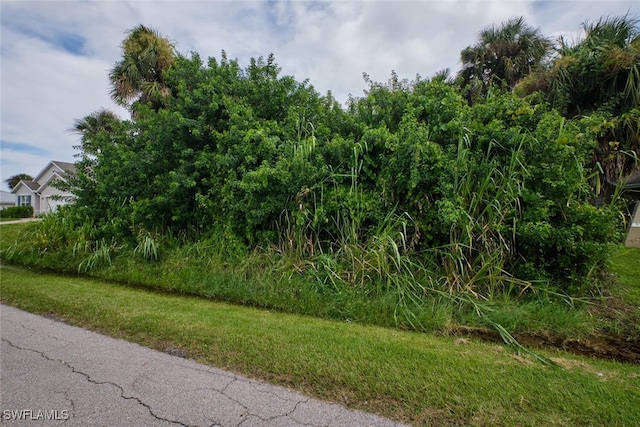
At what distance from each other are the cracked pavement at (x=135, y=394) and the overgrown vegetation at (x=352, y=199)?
5.42ft

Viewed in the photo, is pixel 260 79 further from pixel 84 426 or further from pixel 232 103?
pixel 84 426

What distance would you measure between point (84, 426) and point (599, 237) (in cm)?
563

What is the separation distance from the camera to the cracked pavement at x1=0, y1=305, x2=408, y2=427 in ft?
5.84

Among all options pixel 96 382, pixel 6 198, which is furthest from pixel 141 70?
pixel 6 198

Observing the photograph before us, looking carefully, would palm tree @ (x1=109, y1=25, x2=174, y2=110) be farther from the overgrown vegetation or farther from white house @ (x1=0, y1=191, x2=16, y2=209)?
white house @ (x1=0, y1=191, x2=16, y2=209)

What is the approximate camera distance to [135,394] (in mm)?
2010

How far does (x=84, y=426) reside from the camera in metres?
1.72

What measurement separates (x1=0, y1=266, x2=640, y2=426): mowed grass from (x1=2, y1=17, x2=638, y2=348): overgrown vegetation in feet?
1.97

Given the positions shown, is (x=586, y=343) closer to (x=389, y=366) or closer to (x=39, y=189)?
(x=389, y=366)

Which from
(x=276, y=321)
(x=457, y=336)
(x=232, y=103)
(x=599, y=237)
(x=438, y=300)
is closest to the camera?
(x=457, y=336)

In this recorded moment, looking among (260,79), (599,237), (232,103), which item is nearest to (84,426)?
(232,103)

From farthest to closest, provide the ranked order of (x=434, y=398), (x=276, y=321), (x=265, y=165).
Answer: (x=265, y=165), (x=276, y=321), (x=434, y=398)

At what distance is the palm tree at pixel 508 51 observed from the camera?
973cm

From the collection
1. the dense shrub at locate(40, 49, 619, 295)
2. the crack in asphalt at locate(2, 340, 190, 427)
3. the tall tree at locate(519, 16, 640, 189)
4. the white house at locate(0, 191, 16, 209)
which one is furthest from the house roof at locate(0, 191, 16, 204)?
the tall tree at locate(519, 16, 640, 189)
